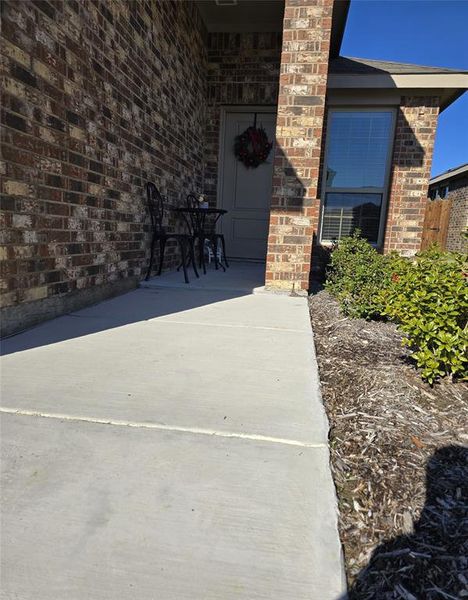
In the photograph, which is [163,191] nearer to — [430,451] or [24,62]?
[24,62]

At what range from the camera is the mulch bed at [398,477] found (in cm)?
91

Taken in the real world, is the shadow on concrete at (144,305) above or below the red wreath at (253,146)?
below

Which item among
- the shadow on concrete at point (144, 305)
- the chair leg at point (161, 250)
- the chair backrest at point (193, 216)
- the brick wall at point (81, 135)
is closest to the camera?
the brick wall at point (81, 135)

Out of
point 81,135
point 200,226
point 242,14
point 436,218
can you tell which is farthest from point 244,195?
point 436,218

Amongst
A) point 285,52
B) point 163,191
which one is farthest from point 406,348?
point 163,191

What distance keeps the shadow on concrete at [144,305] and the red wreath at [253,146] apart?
7.40 feet

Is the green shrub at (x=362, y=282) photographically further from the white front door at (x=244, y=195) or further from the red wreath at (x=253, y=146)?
the red wreath at (x=253, y=146)

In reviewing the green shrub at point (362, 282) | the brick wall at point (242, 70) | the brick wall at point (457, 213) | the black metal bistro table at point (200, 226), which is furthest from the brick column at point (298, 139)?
the brick wall at point (457, 213)

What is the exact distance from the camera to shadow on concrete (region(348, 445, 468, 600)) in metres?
0.87

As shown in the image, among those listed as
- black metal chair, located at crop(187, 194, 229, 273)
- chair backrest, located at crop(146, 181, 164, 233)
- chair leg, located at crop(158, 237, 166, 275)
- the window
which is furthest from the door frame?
chair leg, located at crop(158, 237, 166, 275)

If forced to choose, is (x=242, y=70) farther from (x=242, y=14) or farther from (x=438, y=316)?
(x=438, y=316)

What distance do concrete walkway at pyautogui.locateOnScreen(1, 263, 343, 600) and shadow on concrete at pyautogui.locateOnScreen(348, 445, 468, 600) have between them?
9 cm

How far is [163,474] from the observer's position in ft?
4.03

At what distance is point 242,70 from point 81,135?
14.4 ft
